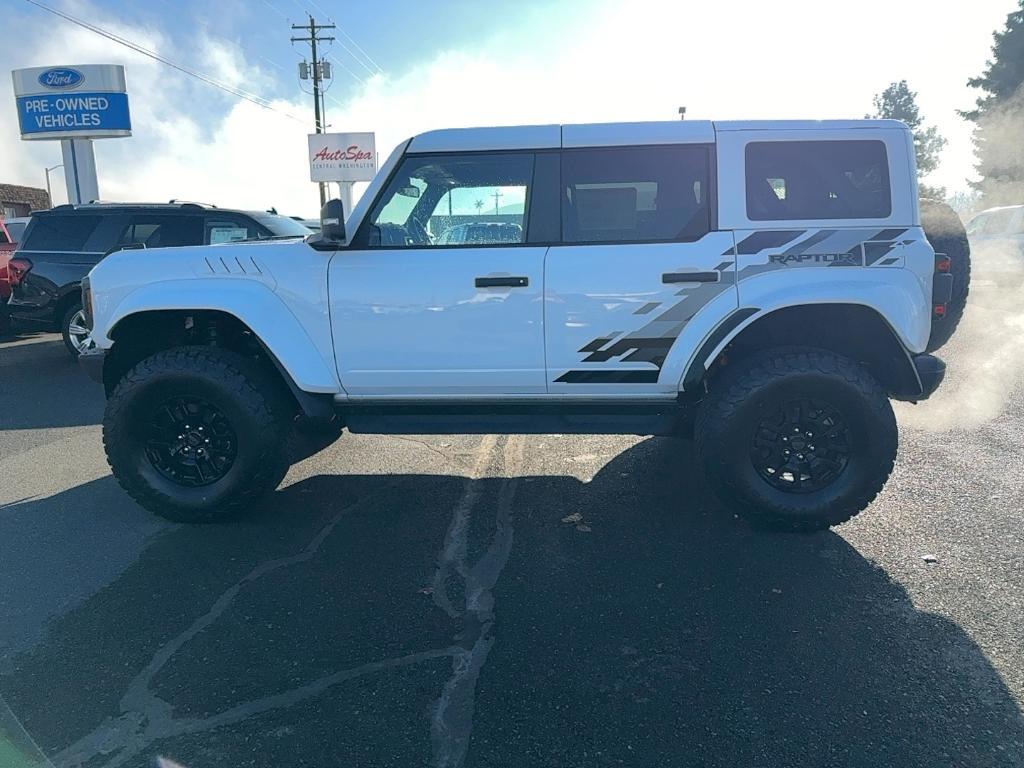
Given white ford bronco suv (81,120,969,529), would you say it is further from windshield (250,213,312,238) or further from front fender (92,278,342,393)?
windshield (250,213,312,238)

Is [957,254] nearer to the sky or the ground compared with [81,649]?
nearer to the sky

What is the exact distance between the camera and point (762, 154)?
3762 mm

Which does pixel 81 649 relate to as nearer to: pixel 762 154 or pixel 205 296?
pixel 205 296

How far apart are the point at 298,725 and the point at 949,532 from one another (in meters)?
3.33

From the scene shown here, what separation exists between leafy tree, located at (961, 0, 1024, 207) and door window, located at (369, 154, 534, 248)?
3161 cm

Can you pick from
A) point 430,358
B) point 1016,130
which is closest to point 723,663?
point 430,358

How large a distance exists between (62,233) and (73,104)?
43.6ft

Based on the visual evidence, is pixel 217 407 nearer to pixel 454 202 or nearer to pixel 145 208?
pixel 454 202

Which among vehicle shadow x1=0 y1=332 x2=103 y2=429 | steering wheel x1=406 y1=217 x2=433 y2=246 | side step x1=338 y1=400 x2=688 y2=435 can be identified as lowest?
vehicle shadow x1=0 y1=332 x2=103 y2=429

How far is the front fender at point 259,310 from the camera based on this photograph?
12.9ft

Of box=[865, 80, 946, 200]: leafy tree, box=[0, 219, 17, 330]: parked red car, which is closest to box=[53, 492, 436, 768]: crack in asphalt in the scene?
box=[0, 219, 17, 330]: parked red car

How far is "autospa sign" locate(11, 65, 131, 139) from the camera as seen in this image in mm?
19312

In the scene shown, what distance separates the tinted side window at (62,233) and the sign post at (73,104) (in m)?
11.9

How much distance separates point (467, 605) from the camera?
318 cm
